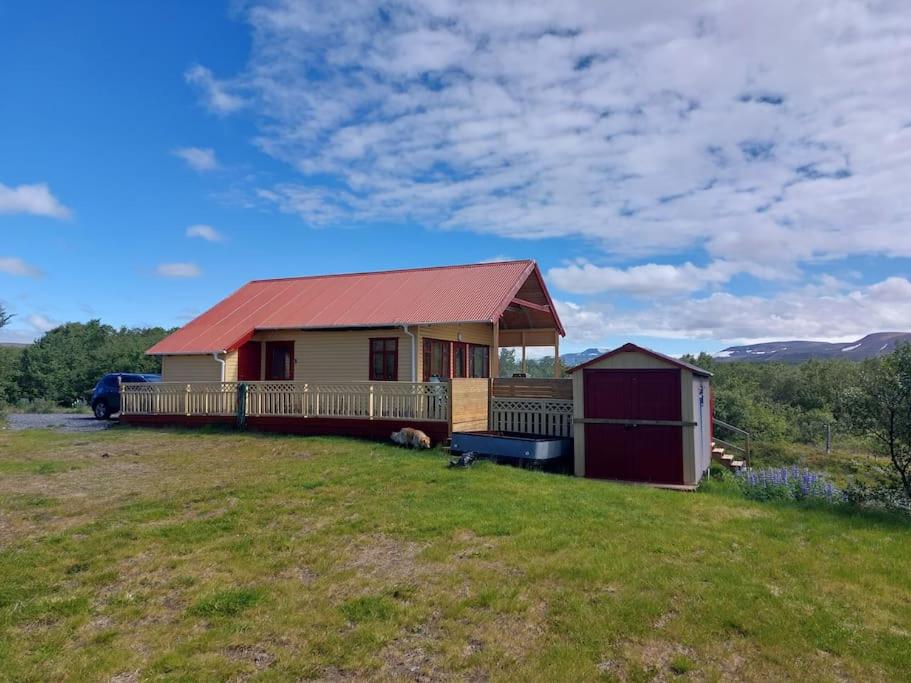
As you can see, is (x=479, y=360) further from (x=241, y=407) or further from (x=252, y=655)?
(x=252, y=655)

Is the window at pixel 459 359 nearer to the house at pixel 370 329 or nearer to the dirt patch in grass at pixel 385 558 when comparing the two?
the house at pixel 370 329

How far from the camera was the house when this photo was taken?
17.9 m

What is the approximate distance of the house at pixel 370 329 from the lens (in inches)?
704

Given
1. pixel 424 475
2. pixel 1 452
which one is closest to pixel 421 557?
pixel 424 475

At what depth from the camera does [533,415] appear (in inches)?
531

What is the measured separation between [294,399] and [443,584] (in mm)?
11846

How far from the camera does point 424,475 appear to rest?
10.2 meters

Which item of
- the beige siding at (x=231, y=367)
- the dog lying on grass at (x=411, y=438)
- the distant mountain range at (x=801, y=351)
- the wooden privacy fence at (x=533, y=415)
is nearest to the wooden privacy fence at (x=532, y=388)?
the wooden privacy fence at (x=533, y=415)

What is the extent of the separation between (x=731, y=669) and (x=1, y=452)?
16.0 m

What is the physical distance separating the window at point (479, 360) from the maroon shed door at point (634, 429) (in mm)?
9835

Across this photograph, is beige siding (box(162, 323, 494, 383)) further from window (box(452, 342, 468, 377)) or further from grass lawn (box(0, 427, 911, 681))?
grass lawn (box(0, 427, 911, 681))

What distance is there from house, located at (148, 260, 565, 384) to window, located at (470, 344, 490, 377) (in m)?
0.04

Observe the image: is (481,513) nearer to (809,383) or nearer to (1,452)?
(1,452)

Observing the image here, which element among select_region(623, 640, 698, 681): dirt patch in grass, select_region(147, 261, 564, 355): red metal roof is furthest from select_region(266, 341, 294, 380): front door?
select_region(623, 640, 698, 681): dirt patch in grass
